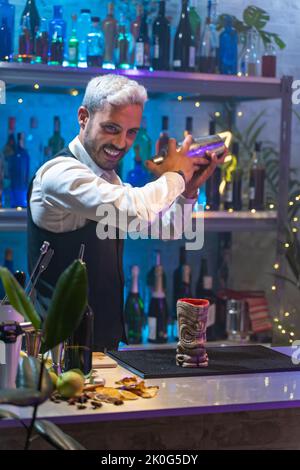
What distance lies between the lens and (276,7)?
420cm

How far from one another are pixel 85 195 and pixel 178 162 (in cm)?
29

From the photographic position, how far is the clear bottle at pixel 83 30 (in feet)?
11.8

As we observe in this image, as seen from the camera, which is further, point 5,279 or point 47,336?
point 5,279

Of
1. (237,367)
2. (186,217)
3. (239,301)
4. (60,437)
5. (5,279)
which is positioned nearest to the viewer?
(60,437)

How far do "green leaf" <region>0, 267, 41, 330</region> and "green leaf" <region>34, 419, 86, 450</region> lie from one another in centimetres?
17

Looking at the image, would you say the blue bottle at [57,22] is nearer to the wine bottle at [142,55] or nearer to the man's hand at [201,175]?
the wine bottle at [142,55]

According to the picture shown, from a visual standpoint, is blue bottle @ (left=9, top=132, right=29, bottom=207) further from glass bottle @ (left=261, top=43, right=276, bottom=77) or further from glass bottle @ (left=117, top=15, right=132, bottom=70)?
glass bottle @ (left=261, top=43, right=276, bottom=77)

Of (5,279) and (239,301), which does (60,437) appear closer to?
(5,279)

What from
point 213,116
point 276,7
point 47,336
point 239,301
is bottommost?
point 239,301

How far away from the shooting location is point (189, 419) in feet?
6.21

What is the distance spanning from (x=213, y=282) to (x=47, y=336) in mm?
2716

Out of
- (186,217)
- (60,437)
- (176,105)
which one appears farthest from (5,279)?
(176,105)

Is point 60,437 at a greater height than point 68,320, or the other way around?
point 68,320

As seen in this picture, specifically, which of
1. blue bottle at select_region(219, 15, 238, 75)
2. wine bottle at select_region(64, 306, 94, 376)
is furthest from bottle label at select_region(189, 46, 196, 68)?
wine bottle at select_region(64, 306, 94, 376)
